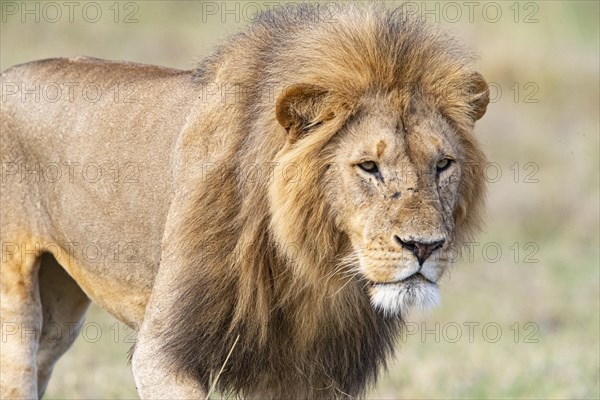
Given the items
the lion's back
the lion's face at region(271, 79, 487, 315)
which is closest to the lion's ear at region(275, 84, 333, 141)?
the lion's face at region(271, 79, 487, 315)

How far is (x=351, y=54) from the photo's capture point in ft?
14.0

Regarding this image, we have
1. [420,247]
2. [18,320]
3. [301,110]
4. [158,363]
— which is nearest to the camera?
[420,247]

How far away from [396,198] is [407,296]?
13.3 inches

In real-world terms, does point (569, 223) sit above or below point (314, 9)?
below

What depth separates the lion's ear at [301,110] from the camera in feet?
13.6

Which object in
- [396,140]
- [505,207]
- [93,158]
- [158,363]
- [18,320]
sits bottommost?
[505,207]

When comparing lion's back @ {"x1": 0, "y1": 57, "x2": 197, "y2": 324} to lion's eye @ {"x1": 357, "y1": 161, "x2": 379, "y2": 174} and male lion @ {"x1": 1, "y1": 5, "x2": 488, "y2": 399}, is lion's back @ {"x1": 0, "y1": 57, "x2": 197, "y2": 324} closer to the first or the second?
male lion @ {"x1": 1, "y1": 5, "x2": 488, "y2": 399}

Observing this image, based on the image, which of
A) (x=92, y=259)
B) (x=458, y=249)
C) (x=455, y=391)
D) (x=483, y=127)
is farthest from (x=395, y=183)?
(x=483, y=127)

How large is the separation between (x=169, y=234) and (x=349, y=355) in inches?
34.3

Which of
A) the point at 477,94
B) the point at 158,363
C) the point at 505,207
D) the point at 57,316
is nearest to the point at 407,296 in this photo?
the point at 477,94

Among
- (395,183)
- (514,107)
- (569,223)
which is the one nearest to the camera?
(395,183)

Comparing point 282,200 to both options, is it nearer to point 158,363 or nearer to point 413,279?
point 413,279

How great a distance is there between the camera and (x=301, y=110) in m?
4.20

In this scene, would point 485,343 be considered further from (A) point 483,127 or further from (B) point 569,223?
(A) point 483,127
